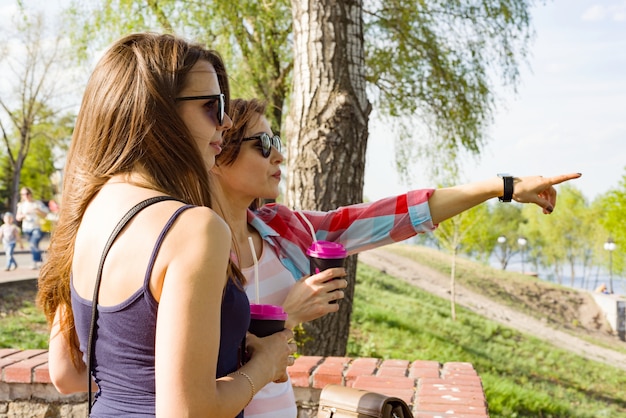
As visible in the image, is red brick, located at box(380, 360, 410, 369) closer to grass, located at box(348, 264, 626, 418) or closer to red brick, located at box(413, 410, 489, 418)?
red brick, located at box(413, 410, 489, 418)

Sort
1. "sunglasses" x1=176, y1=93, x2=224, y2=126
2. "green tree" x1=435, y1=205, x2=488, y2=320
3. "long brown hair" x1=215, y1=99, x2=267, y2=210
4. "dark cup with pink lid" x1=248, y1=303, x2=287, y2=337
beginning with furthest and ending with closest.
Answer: "green tree" x1=435, y1=205, x2=488, y2=320 < "long brown hair" x1=215, y1=99, x2=267, y2=210 < "dark cup with pink lid" x1=248, y1=303, x2=287, y2=337 < "sunglasses" x1=176, y1=93, x2=224, y2=126

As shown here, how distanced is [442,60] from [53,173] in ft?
98.7

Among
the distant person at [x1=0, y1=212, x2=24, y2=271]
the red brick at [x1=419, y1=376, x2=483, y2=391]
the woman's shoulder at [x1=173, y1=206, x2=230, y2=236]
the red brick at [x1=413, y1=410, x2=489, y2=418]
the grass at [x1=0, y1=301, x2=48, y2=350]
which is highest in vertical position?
the woman's shoulder at [x1=173, y1=206, x2=230, y2=236]

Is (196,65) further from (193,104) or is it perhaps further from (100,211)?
(100,211)

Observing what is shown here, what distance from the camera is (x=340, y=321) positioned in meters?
5.08

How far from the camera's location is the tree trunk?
183 inches

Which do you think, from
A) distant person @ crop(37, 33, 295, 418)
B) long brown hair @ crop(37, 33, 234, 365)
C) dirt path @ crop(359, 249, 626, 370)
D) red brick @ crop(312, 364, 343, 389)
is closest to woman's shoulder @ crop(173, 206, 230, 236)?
distant person @ crop(37, 33, 295, 418)

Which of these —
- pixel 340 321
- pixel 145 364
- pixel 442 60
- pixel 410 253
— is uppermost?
pixel 442 60

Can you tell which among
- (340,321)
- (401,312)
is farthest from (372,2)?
(340,321)

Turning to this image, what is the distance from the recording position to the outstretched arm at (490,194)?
Answer: 2475 millimetres

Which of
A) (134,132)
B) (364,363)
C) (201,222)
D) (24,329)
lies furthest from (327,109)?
(24,329)

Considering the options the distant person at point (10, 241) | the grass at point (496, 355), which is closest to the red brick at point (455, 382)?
the grass at point (496, 355)

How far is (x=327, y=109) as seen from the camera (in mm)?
4668

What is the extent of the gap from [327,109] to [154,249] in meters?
3.48
